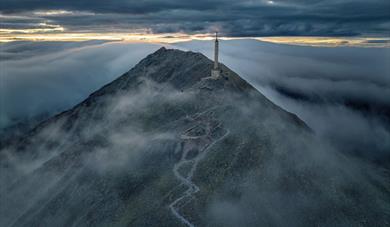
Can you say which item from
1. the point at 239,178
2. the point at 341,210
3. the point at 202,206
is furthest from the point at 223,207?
the point at 341,210

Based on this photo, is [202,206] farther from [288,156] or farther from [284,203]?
[288,156]

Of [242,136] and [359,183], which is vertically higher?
[242,136]

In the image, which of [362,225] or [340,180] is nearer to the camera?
[362,225]

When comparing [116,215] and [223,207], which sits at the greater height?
[223,207]

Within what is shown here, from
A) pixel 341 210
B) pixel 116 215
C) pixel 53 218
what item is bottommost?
pixel 53 218

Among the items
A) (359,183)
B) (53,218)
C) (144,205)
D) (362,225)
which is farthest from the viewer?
(53,218)

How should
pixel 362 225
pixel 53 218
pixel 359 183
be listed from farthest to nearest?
1. pixel 53 218
2. pixel 359 183
3. pixel 362 225

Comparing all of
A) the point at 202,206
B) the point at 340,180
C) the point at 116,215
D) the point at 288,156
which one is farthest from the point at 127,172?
the point at 340,180

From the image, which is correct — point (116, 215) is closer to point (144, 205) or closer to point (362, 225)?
point (144, 205)

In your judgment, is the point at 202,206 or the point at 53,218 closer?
the point at 202,206
